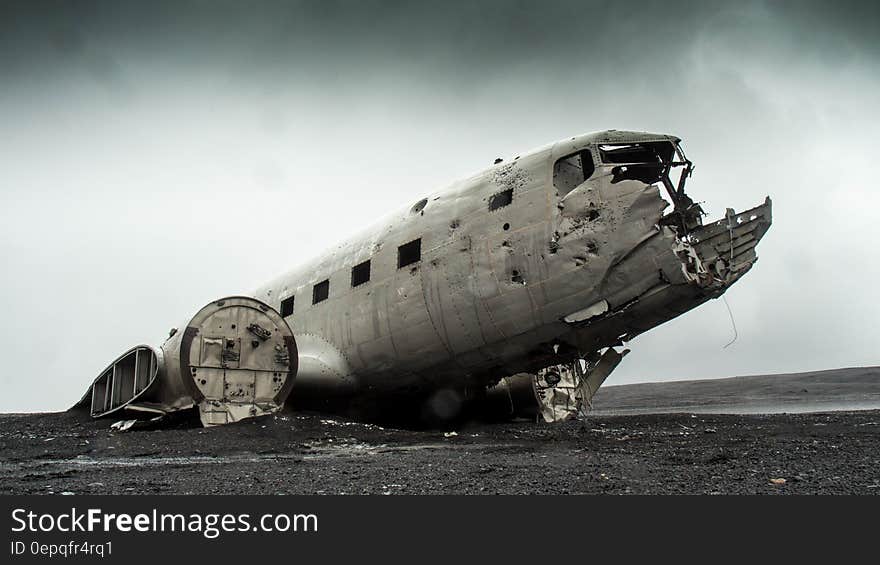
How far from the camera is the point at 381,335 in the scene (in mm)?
12727

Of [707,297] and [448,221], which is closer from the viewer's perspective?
[707,297]

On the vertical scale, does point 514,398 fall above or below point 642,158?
below

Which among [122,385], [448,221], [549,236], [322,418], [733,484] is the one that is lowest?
[733,484]

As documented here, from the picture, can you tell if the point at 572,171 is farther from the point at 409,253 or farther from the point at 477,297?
the point at 409,253

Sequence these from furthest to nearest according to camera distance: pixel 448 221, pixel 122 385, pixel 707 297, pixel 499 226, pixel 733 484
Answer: pixel 122 385 → pixel 448 221 → pixel 499 226 → pixel 707 297 → pixel 733 484

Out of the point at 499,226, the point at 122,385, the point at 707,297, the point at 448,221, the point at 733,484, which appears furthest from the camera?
the point at 122,385

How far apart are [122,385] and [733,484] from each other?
40.2 ft

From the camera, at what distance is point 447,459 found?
8.30 meters

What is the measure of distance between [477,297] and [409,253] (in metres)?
1.98

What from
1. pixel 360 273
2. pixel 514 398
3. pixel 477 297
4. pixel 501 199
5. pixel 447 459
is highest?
pixel 501 199

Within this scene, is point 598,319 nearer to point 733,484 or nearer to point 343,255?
point 733,484

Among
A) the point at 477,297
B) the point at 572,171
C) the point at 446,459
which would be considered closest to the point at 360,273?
the point at 477,297

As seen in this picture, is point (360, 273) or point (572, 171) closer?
point (572, 171)

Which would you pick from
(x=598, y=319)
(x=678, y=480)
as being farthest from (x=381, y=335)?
(x=678, y=480)
